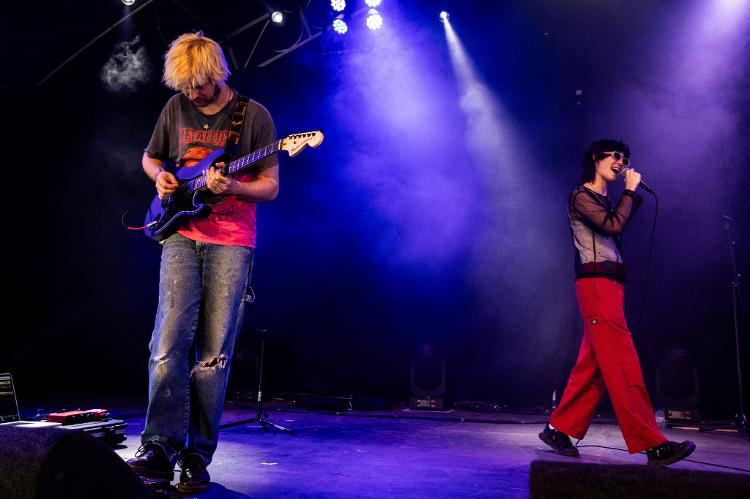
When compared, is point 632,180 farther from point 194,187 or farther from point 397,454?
point 194,187

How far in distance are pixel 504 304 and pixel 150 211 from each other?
17.7ft

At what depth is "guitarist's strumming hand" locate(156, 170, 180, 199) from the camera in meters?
2.99

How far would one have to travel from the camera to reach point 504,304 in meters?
7.78

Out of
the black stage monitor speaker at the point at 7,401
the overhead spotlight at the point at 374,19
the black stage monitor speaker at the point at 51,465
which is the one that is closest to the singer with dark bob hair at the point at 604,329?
the black stage monitor speaker at the point at 51,465

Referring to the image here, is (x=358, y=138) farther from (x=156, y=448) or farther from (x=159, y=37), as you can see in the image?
(x=156, y=448)

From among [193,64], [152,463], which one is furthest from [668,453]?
[193,64]

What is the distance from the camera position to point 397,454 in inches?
157

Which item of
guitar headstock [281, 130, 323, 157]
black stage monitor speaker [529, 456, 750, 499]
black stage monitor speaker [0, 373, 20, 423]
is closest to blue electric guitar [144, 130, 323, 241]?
guitar headstock [281, 130, 323, 157]

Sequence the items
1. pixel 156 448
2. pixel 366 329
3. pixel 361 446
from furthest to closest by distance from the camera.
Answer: pixel 366 329 < pixel 361 446 < pixel 156 448

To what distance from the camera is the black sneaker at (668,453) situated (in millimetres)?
3589

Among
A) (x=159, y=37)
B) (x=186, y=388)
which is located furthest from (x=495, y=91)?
(x=186, y=388)

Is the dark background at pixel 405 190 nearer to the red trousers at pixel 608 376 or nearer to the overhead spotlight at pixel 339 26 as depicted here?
the overhead spotlight at pixel 339 26

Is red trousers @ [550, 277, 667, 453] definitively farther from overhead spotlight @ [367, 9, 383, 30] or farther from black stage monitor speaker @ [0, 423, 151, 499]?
overhead spotlight @ [367, 9, 383, 30]

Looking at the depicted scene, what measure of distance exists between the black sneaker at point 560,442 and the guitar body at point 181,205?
285cm
